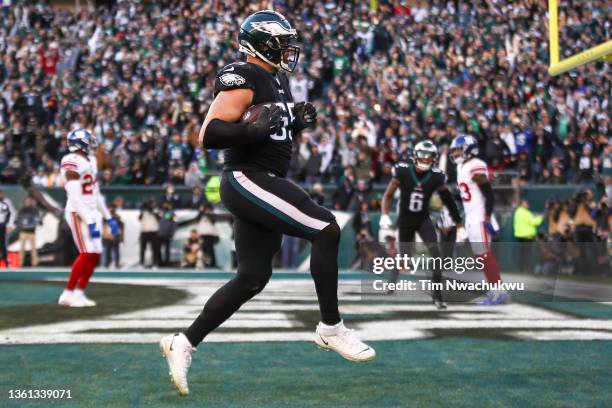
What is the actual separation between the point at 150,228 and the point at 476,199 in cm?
724

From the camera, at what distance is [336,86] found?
19188 mm

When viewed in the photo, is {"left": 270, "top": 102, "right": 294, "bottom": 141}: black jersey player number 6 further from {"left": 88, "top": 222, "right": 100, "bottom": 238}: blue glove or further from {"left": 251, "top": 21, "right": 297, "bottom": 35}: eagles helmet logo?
{"left": 88, "top": 222, "right": 100, "bottom": 238}: blue glove

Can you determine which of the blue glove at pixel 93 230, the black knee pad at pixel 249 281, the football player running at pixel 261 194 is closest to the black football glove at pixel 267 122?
the football player running at pixel 261 194

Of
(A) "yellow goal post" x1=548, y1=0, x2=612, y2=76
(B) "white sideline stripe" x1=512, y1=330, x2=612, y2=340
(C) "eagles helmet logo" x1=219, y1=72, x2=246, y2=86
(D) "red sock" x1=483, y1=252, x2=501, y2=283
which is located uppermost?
(A) "yellow goal post" x1=548, y1=0, x2=612, y2=76

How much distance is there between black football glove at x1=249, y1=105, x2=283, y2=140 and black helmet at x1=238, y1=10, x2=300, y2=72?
409mm

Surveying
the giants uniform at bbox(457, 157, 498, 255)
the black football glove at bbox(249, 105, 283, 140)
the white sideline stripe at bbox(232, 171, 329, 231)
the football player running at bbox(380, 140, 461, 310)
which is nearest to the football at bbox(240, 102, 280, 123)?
the black football glove at bbox(249, 105, 283, 140)

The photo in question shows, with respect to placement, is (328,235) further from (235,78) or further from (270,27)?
(270,27)

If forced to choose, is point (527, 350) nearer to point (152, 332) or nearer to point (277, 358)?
→ point (277, 358)

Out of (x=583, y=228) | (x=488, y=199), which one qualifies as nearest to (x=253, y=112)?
(x=488, y=199)

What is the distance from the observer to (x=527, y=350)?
6020 millimetres

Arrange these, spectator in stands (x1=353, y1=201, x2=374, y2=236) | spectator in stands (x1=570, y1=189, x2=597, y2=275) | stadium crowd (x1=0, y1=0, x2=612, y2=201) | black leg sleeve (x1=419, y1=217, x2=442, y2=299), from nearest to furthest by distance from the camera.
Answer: black leg sleeve (x1=419, y1=217, x2=442, y2=299), spectator in stands (x1=570, y1=189, x2=597, y2=275), spectator in stands (x1=353, y1=201, x2=374, y2=236), stadium crowd (x1=0, y1=0, x2=612, y2=201)

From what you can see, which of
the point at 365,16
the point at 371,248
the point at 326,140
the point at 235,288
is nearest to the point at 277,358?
the point at 235,288

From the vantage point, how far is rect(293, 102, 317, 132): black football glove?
464cm

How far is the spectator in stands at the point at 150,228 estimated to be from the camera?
51.1 feet
